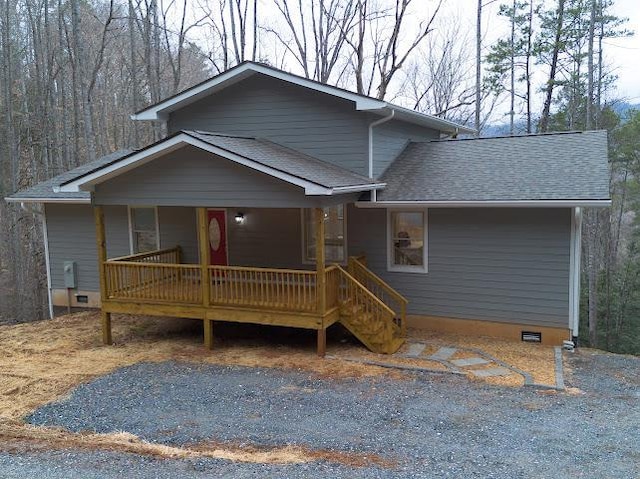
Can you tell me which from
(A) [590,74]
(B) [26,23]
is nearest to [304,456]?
(A) [590,74]

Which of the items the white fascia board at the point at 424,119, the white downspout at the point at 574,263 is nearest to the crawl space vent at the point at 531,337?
the white downspout at the point at 574,263

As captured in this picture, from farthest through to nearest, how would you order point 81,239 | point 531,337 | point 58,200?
point 81,239
point 58,200
point 531,337

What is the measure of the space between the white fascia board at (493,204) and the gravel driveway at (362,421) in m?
2.68

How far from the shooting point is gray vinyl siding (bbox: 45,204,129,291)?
43.6 feet

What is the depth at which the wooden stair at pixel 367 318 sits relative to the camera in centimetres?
926

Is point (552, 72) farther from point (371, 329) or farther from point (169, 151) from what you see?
point (169, 151)

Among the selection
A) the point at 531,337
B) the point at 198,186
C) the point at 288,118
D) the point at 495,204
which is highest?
the point at 288,118

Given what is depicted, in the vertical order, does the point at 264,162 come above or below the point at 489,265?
above

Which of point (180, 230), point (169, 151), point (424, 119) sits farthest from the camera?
point (180, 230)

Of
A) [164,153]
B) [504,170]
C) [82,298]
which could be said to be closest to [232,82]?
[164,153]

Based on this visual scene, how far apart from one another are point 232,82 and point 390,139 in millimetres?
3686

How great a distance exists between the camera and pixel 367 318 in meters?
9.58

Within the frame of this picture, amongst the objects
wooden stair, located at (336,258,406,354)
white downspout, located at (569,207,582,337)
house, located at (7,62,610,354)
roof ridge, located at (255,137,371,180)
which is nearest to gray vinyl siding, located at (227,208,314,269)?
house, located at (7,62,610,354)

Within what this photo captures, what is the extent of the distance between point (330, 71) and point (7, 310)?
16.5 m
